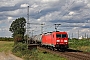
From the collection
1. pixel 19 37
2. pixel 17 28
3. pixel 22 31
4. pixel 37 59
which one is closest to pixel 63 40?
pixel 37 59

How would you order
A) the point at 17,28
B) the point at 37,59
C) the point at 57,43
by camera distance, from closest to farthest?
1. the point at 37,59
2. the point at 57,43
3. the point at 17,28

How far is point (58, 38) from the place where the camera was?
4106 cm

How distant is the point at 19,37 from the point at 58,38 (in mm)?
28321

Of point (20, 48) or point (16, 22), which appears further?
point (16, 22)

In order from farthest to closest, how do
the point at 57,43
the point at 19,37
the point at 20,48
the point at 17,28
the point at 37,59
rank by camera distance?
the point at 17,28 < the point at 19,37 < the point at 20,48 < the point at 57,43 < the point at 37,59

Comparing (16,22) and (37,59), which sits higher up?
(16,22)

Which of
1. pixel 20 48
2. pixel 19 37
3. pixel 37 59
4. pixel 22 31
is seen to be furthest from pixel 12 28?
pixel 37 59

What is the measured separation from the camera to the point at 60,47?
41125 millimetres

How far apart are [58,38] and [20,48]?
763 cm

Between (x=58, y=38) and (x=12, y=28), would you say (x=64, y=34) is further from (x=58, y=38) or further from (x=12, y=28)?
(x=12, y=28)

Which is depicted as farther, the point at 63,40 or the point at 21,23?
the point at 21,23

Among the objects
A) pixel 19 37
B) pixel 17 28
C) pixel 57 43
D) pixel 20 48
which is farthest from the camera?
pixel 17 28

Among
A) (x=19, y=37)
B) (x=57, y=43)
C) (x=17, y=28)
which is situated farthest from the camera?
(x=17, y=28)

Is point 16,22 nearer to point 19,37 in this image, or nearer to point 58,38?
point 19,37
